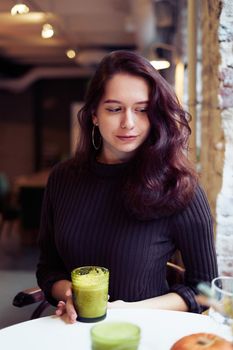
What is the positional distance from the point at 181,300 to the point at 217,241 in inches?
26.1

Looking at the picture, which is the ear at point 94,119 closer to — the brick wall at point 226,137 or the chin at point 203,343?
the brick wall at point 226,137

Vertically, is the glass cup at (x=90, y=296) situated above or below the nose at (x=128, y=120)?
below

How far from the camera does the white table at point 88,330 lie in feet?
3.82

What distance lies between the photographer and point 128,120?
1.59 metres

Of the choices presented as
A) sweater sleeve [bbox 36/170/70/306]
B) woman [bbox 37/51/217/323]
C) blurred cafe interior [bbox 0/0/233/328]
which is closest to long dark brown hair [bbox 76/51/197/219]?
woman [bbox 37/51/217/323]

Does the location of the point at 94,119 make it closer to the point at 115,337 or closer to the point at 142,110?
the point at 142,110

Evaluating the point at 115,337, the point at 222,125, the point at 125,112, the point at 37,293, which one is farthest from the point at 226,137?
the point at 115,337

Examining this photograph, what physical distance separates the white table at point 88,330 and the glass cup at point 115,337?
3.5 inches

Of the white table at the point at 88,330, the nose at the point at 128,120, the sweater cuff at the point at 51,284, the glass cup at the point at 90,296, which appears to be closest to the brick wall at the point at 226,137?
the nose at the point at 128,120

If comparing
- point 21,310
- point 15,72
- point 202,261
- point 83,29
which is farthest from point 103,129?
point 15,72

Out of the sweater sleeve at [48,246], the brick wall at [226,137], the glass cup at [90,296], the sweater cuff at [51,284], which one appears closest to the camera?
the glass cup at [90,296]

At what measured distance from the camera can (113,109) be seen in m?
1.65

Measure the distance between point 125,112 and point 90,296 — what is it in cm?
67

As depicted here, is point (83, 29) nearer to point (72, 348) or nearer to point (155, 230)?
point (155, 230)
